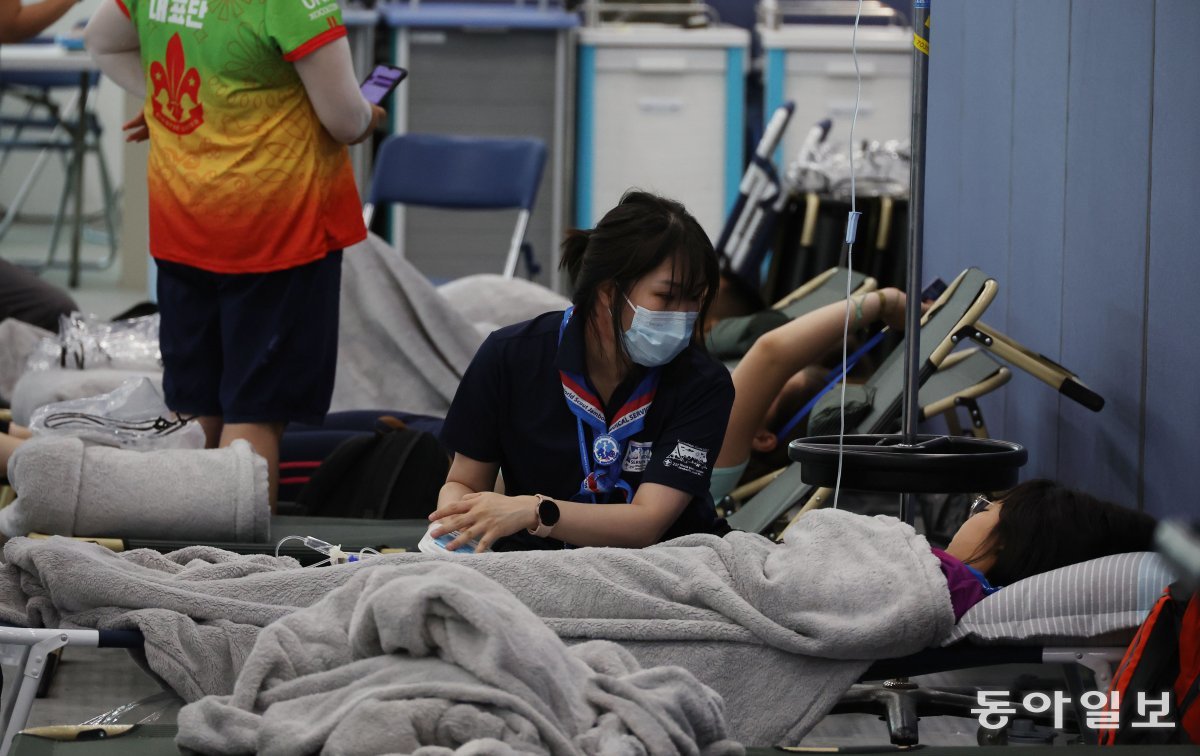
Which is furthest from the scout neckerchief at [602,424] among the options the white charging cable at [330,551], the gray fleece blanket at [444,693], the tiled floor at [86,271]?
the tiled floor at [86,271]

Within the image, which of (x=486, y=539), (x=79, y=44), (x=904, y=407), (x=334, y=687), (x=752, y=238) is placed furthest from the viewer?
(x=79, y=44)

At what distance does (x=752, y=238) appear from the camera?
4.98 meters

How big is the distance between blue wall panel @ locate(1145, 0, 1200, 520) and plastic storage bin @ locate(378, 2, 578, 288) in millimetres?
4118

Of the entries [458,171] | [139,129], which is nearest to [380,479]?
[139,129]

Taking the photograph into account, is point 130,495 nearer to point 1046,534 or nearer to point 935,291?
point 1046,534

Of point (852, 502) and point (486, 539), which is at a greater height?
point (486, 539)

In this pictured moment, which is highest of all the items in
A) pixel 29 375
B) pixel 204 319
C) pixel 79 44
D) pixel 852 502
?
pixel 79 44

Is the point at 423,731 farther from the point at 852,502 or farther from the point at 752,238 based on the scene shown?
the point at 752,238

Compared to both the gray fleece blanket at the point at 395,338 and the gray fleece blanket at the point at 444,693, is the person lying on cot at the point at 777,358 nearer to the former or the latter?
the gray fleece blanket at the point at 395,338

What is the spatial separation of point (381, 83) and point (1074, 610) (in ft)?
6.21

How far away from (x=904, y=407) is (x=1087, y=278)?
77 centimetres

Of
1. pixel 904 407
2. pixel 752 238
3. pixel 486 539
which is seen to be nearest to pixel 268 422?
pixel 486 539

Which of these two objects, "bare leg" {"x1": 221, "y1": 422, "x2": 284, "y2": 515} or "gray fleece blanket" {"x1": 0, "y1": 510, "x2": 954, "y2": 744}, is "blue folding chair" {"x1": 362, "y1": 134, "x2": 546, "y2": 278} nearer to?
"bare leg" {"x1": 221, "y1": 422, "x2": 284, "y2": 515}

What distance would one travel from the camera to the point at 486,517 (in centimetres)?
211
